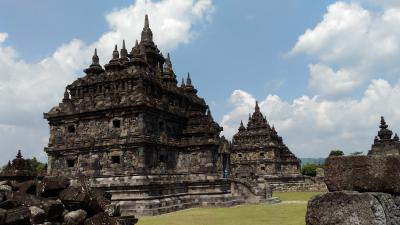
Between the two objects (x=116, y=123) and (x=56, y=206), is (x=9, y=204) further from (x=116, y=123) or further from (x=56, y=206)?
(x=116, y=123)

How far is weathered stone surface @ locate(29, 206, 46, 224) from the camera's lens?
33.8 ft

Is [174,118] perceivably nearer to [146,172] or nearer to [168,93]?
[168,93]

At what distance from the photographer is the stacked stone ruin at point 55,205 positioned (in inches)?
408

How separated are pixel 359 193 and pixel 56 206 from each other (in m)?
9.09

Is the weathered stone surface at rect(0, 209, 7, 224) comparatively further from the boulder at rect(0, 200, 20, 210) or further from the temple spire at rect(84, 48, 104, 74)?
the temple spire at rect(84, 48, 104, 74)

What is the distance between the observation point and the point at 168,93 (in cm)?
3562

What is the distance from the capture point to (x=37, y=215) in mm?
10375

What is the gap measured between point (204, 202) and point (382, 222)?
2776 centimetres

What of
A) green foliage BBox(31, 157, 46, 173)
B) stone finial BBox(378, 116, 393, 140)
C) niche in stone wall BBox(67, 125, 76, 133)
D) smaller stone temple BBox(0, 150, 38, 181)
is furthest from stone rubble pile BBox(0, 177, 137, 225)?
green foliage BBox(31, 157, 46, 173)

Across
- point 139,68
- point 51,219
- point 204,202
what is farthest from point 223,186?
point 51,219

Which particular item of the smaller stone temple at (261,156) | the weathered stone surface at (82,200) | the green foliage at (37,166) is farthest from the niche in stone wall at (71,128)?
the green foliage at (37,166)

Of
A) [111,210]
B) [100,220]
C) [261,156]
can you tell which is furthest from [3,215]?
[261,156]

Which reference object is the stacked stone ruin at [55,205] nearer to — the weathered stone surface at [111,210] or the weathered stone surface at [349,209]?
the weathered stone surface at [111,210]

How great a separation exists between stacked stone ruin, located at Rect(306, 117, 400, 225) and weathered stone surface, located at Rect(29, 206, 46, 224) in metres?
8.42
